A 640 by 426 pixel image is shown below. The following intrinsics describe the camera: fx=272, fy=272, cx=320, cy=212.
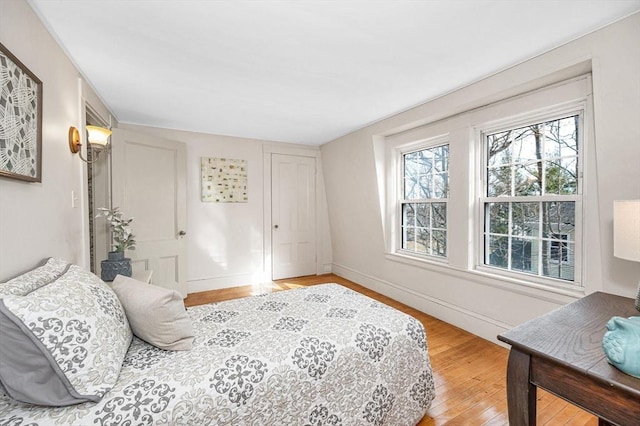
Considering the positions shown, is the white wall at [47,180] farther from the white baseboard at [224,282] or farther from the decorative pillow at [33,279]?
the white baseboard at [224,282]

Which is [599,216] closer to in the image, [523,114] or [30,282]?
[523,114]

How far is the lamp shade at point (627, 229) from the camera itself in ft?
4.02

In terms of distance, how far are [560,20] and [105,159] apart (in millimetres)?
4128

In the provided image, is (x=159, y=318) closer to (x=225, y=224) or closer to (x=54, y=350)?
(x=54, y=350)

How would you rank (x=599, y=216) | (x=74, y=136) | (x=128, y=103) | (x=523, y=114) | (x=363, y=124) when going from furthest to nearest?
(x=363, y=124) < (x=128, y=103) < (x=523, y=114) < (x=74, y=136) < (x=599, y=216)

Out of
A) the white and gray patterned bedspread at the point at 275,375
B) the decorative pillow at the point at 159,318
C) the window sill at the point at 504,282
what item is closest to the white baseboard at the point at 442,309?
the window sill at the point at 504,282

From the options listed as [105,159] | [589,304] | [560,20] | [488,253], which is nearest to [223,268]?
[105,159]

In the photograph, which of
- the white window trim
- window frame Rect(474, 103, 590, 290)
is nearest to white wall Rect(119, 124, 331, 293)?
the white window trim

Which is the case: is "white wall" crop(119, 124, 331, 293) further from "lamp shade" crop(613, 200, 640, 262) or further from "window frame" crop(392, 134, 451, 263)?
"lamp shade" crop(613, 200, 640, 262)

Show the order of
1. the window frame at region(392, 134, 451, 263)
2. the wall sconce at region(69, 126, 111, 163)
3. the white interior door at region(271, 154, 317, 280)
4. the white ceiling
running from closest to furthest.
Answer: the white ceiling, the wall sconce at region(69, 126, 111, 163), the window frame at region(392, 134, 451, 263), the white interior door at region(271, 154, 317, 280)

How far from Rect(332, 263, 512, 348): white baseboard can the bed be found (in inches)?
49.6

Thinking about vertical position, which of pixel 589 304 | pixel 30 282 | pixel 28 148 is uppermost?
pixel 28 148

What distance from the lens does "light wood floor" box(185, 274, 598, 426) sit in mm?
1613

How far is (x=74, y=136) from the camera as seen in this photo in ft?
6.40
